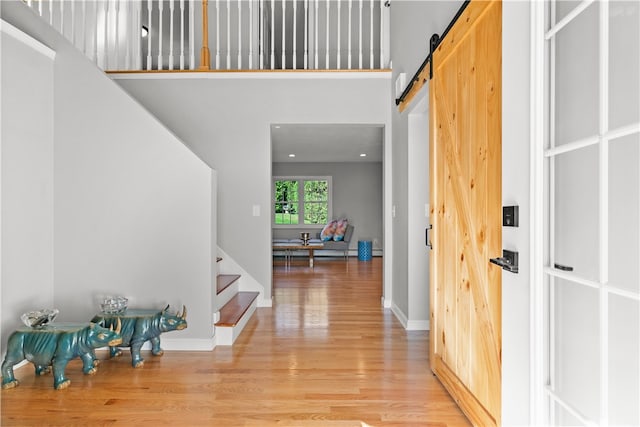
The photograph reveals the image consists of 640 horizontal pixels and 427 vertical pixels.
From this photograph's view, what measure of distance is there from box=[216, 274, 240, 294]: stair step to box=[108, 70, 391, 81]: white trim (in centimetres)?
221

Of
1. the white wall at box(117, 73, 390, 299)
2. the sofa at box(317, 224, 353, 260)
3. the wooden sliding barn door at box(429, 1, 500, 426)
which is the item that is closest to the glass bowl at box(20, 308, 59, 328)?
the white wall at box(117, 73, 390, 299)

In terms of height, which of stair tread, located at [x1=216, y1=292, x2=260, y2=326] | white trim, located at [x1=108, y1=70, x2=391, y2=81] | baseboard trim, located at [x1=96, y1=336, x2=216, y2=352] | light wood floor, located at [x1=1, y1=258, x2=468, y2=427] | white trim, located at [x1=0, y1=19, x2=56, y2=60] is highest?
white trim, located at [x1=108, y1=70, x2=391, y2=81]

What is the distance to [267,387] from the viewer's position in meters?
2.31

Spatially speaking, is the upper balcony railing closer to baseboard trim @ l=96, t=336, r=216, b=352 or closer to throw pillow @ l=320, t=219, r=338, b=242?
baseboard trim @ l=96, t=336, r=216, b=352

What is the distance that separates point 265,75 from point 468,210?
3.10 metres

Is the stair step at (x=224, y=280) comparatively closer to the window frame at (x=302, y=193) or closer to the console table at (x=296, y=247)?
the console table at (x=296, y=247)

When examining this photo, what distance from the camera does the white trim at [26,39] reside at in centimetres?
253

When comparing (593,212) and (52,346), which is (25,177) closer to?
(52,346)

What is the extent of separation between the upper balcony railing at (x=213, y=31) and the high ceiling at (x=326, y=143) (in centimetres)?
86

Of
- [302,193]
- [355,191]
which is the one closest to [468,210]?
[355,191]

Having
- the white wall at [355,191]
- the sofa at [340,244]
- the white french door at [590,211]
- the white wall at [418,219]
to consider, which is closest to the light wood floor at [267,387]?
the white wall at [418,219]

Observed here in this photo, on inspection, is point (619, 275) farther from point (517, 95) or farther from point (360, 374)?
point (360, 374)

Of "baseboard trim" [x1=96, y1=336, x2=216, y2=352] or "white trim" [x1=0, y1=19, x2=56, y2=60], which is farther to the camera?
"baseboard trim" [x1=96, y1=336, x2=216, y2=352]

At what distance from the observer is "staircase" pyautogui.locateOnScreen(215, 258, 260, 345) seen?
307 centimetres
